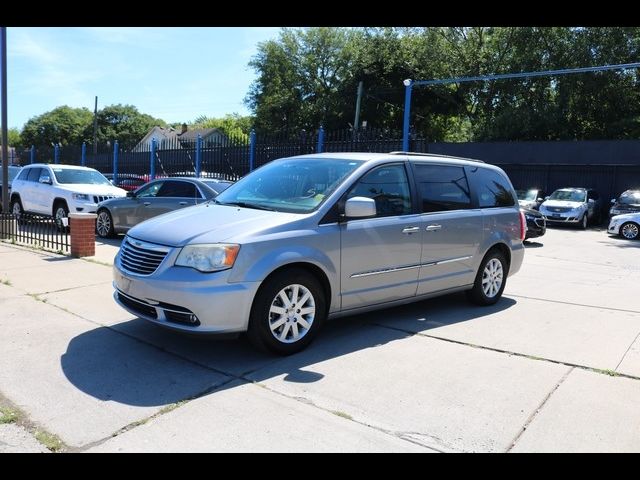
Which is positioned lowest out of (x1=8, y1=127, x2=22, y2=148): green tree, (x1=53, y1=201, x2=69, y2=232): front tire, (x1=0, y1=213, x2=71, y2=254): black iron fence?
(x1=0, y1=213, x2=71, y2=254): black iron fence

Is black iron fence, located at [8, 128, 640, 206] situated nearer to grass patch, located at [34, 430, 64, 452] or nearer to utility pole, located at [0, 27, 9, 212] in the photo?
utility pole, located at [0, 27, 9, 212]

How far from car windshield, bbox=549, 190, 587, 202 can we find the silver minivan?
Result: 1589 cm

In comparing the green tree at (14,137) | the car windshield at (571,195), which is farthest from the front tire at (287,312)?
the green tree at (14,137)

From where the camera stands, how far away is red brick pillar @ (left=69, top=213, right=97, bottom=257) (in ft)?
30.3

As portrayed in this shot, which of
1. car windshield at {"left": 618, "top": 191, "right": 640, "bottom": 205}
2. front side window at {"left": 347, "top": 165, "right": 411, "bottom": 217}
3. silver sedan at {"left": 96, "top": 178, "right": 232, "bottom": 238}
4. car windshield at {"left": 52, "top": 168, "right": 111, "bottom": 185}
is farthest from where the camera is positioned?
car windshield at {"left": 618, "top": 191, "right": 640, "bottom": 205}

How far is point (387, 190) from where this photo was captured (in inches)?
218

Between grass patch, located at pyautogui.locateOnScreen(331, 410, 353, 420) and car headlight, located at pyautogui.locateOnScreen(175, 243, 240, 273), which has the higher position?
car headlight, located at pyautogui.locateOnScreen(175, 243, 240, 273)

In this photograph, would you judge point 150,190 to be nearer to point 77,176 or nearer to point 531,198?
point 77,176

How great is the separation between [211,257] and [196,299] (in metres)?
0.35

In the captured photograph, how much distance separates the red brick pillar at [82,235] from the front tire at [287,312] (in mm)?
5947

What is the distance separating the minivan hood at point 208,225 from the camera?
14.6 feet

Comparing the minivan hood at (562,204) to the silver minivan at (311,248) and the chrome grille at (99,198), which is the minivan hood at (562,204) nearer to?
the silver minivan at (311,248)

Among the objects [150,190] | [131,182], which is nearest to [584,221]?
[150,190]

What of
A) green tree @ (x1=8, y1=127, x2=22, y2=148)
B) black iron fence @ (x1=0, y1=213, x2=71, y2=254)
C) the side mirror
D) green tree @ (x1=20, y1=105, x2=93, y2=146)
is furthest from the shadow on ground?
green tree @ (x1=8, y1=127, x2=22, y2=148)
